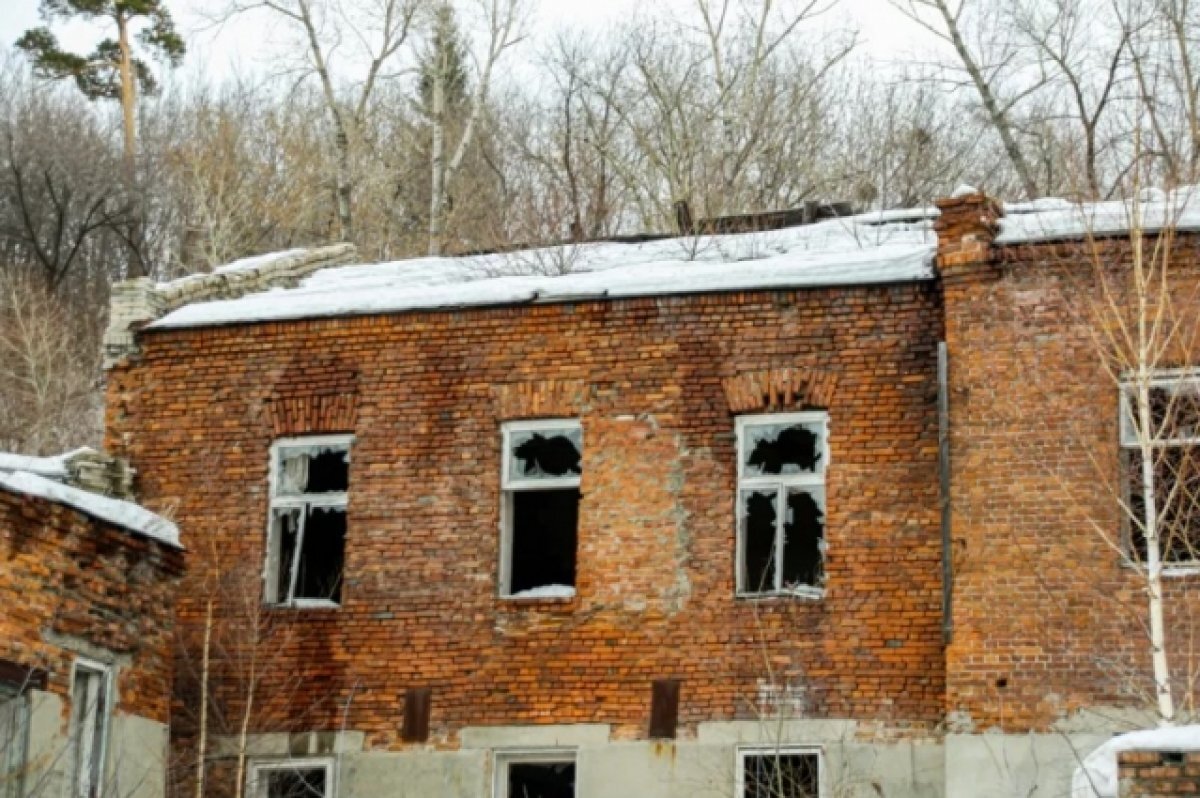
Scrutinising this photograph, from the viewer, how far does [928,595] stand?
19.2 meters

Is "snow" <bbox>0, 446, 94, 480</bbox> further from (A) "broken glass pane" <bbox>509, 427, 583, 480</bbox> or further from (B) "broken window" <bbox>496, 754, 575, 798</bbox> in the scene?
(B) "broken window" <bbox>496, 754, 575, 798</bbox>

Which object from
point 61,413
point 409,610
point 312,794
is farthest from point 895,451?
point 61,413

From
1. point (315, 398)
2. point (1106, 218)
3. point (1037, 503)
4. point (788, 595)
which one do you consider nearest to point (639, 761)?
point (788, 595)

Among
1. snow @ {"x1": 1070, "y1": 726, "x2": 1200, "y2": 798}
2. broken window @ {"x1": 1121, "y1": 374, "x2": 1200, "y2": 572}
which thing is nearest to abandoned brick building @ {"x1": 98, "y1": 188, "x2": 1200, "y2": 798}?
broken window @ {"x1": 1121, "y1": 374, "x2": 1200, "y2": 572}

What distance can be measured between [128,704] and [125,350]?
4797 millimetres

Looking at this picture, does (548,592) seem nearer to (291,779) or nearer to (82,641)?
(291,779)

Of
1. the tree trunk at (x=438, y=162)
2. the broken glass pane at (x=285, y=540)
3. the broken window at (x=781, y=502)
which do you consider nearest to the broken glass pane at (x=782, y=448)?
the broken window at (x=781, y=502)

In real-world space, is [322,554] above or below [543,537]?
below

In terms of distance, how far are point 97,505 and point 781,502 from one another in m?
6.25

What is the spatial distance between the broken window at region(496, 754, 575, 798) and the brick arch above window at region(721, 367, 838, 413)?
370 centimetres

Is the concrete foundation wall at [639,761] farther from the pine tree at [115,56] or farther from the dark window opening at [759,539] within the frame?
the pine tree at [115,56]

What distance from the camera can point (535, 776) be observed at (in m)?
20.1

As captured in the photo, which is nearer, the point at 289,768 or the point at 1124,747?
the point at 1124,747

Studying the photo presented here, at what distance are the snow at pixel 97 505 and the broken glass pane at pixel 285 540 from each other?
1.30 meters
